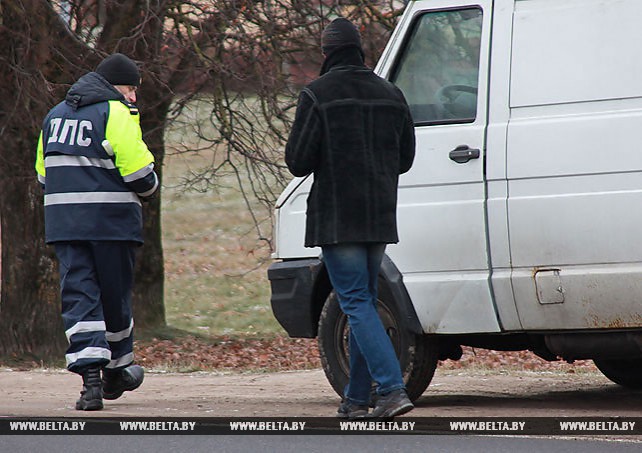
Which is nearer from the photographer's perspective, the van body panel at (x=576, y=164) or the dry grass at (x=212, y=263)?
the van body panel at (x=576, y=164)

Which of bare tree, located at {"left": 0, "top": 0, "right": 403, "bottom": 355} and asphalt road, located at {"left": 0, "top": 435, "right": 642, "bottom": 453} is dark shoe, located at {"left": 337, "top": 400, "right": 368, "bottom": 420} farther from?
bare tree, located at {"left": 0, "top": 0, "right": 403, "bottom": 355}

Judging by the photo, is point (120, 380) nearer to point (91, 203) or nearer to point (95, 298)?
point (95, 298)

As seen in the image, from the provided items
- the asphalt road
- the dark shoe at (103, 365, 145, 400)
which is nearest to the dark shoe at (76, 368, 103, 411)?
the dark shoe at (103, 365, 145, 400)

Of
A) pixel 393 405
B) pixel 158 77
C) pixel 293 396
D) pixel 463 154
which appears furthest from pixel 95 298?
pixel 158 77

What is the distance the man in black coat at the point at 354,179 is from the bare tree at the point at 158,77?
4698mm

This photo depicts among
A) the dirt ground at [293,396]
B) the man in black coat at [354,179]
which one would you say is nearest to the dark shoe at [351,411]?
the man in black coat at [354,179]

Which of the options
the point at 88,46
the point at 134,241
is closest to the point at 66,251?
the point at 134,241

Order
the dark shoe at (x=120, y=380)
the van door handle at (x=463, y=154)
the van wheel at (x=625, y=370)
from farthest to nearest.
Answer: the van wheel at (x=625, y=370) → the dark shoe at (x=120, y=380) → the van door handle at (x=463, y=154)

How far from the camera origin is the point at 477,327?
7059 mm

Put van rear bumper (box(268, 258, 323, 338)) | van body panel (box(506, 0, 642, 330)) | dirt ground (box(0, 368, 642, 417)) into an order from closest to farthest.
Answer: van body panel (box(506, 0, 642, 330))
dirt ground (box(0, 368, 642, 417))
van rear bumper (box(268, 258, 323, 338))

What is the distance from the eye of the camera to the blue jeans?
21.5 ft

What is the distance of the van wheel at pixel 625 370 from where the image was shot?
845 cm

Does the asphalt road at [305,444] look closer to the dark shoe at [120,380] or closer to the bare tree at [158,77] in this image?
the dark shoe at [120,380]

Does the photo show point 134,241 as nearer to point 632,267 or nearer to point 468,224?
point 468,224
